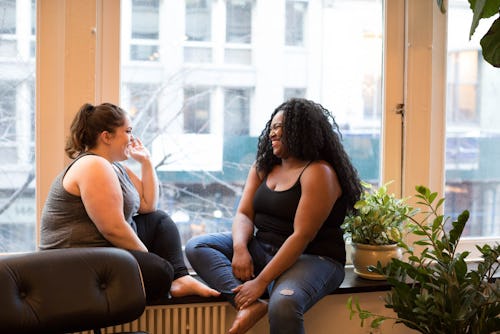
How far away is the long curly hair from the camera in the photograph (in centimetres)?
262

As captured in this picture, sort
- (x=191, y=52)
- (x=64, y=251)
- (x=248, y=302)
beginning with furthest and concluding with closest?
(x=191, y=52)
(x=248, y=302)
(x=64, y=251)

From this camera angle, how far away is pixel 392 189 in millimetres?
3090

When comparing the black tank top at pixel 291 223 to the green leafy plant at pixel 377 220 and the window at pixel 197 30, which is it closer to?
the green leafy plant at pixel 377 220

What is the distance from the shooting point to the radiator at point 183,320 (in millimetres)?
2543

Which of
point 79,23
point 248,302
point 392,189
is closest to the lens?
point 248,302

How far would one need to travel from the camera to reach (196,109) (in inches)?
114

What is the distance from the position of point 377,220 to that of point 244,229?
0.60 meters

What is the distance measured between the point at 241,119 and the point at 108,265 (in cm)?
118

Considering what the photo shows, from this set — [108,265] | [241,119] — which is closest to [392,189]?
[241,119]

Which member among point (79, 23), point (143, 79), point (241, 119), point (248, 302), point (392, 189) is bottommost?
point (248, 302)

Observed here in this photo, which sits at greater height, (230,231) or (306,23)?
(306,23)

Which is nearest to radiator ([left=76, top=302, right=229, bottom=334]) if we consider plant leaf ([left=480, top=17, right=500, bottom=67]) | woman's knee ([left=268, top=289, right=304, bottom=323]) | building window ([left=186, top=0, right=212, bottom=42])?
woman's knee ([left=268, top=289, right=304, bottom=323])

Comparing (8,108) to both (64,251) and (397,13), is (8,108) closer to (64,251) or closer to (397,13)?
(64,251)

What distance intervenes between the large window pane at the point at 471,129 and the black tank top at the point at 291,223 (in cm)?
82
